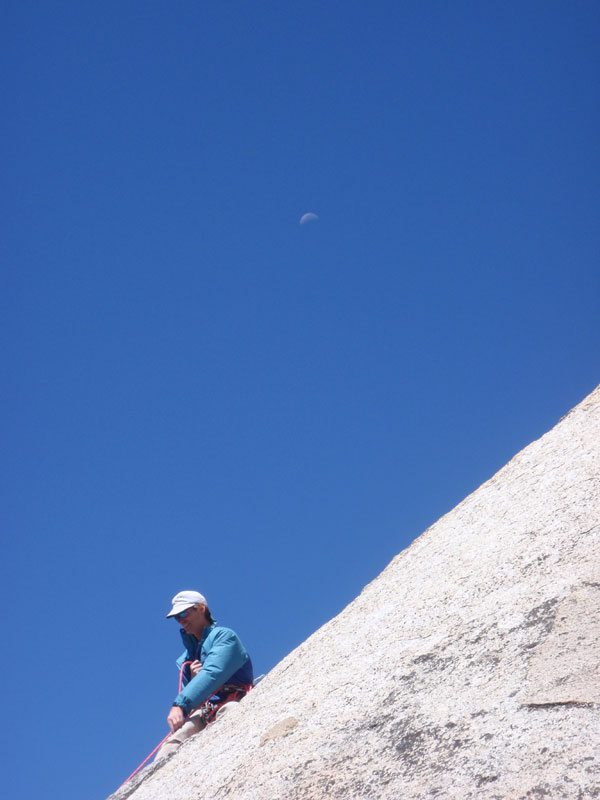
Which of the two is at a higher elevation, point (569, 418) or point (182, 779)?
point (569, 418)

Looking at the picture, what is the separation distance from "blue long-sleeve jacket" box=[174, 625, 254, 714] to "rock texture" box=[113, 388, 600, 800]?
2.00ft

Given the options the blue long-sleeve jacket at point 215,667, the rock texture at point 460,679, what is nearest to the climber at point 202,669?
the blue long-sleeve jacket at point 215,667

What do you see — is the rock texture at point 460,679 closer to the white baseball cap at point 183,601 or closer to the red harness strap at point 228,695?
the red harness strap at point 228,695

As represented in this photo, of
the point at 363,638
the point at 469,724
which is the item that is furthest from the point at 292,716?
the point at 469,724

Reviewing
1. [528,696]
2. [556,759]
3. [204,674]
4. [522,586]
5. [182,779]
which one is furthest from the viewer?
[204,674]

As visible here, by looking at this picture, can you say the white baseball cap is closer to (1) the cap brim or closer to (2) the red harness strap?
(1) the cap brim

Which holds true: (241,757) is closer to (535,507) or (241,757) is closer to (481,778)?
(481,778)

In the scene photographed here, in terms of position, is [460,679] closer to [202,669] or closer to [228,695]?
[202,669]

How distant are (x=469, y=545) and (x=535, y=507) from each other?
0.43m

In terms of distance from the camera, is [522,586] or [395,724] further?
[522,586]

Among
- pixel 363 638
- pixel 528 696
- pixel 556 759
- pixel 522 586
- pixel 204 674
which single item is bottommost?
pixel 556 759

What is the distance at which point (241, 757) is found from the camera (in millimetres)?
3631

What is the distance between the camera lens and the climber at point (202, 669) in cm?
503

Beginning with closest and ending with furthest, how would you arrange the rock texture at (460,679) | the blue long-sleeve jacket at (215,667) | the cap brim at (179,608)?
the rock texture at (460,679) → the blue long-sleeve jacket at (215,667) → the cap brim at (179,608)
